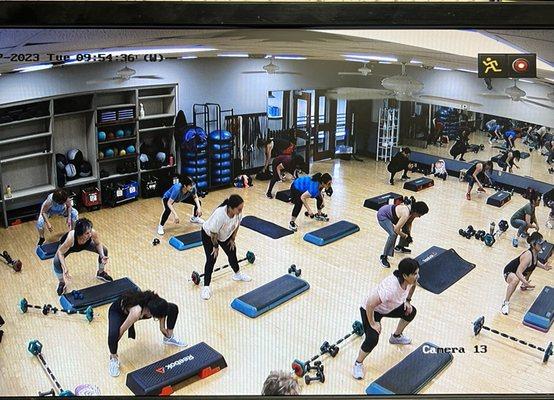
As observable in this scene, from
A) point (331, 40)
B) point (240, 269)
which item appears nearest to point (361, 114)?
point (331, 40)

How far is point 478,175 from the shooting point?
3189mm

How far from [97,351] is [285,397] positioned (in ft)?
3.92

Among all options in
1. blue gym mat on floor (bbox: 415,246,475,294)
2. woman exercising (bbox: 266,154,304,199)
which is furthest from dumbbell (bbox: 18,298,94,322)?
blue gym mat on floor (bbox: 415,246,475,294)

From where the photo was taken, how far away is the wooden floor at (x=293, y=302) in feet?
8.50

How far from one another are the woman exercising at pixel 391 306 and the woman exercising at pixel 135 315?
948 millimetres

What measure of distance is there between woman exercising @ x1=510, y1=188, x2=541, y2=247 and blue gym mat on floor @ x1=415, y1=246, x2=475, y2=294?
343 millimetres

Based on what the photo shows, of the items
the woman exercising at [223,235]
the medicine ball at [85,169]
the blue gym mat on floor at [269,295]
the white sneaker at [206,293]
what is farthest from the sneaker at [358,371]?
the medicine ball at [85,169]

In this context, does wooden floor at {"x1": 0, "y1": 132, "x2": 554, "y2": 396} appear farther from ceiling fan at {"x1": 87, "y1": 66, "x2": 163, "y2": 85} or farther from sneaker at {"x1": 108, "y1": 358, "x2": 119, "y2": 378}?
ceiling fan at {"x1": 87, "y1": 66, "x2": 163, "y2": 85}

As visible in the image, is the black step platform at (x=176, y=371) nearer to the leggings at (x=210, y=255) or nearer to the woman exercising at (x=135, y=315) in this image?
the woman exercising at (x=135, y=315)

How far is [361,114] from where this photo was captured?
10.0ft

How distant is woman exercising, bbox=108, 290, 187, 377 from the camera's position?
2615 mm

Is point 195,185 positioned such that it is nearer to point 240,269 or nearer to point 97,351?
point 240,269

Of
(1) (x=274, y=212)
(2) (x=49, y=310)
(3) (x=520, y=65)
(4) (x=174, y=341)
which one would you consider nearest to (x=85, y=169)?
(2) (x=49, y=310)

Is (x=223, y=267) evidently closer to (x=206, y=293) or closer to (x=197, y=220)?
(x=206, y=293)
